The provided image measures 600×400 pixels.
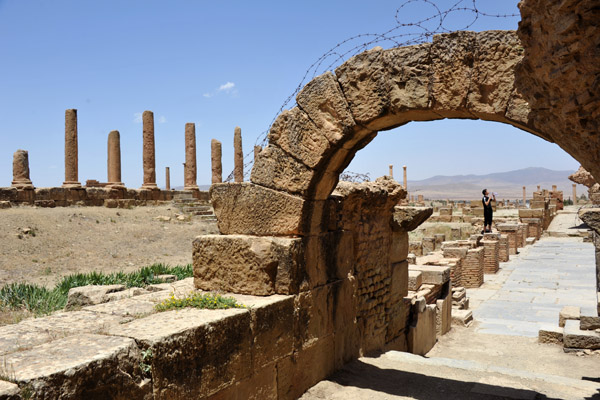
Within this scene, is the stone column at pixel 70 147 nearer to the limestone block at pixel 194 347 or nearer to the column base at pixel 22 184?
the column base at pixel 22 184

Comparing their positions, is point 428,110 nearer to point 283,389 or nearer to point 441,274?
point 283,389

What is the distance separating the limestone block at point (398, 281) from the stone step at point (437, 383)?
4.29 feet

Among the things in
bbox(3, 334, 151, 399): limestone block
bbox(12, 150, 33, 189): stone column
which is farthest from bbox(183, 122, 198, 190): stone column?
bbox(3, 334, 151, 399): limestone block

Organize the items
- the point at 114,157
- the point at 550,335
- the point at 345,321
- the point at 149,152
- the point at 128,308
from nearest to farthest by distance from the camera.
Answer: the point at 128,308
the point at 345,321
the point at 550,335
the point at 114,157
the point at 149,152

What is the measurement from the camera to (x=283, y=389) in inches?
184

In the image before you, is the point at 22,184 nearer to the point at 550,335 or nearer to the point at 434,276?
the point at 434,276

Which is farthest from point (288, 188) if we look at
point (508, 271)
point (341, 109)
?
point (508, 271)

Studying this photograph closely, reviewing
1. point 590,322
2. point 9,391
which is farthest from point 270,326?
point 590,322

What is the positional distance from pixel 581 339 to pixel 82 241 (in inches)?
576

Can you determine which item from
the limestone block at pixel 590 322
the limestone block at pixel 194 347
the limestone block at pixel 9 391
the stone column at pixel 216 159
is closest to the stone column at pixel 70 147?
the stone column at pixel 216 159

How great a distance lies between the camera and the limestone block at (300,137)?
4918 millimetres

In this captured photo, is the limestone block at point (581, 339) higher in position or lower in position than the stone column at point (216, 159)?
lower

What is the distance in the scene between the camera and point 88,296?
680 cm

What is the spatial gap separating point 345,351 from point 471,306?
6.86 metres
